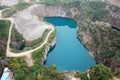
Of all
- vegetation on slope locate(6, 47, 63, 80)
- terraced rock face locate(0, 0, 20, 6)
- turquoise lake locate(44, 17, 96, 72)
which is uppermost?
terraced rock face locate(0, 0, 20, 6)

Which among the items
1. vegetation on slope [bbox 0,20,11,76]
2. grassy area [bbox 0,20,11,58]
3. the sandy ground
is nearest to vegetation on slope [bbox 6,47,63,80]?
vegetation on slope [bbox 0,20,11,76]

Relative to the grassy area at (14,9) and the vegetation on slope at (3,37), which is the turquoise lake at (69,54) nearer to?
the vegetation on slope at (3,37)

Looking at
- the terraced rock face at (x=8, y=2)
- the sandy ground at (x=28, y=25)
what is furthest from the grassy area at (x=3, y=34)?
the terraced rock face at (x=8, y=2)

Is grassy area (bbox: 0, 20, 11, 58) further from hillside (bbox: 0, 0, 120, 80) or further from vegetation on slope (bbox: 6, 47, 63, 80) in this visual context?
vegetation on slope (bbox: 6, 47, 63, 80)

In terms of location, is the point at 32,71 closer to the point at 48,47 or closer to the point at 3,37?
the point at 48,47

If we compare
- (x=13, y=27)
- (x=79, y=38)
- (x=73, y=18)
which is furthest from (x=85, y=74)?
(x=73, y=18)

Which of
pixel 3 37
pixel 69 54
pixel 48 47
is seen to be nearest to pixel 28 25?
pixel 3 37

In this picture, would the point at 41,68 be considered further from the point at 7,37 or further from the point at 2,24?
the point at 2,24
